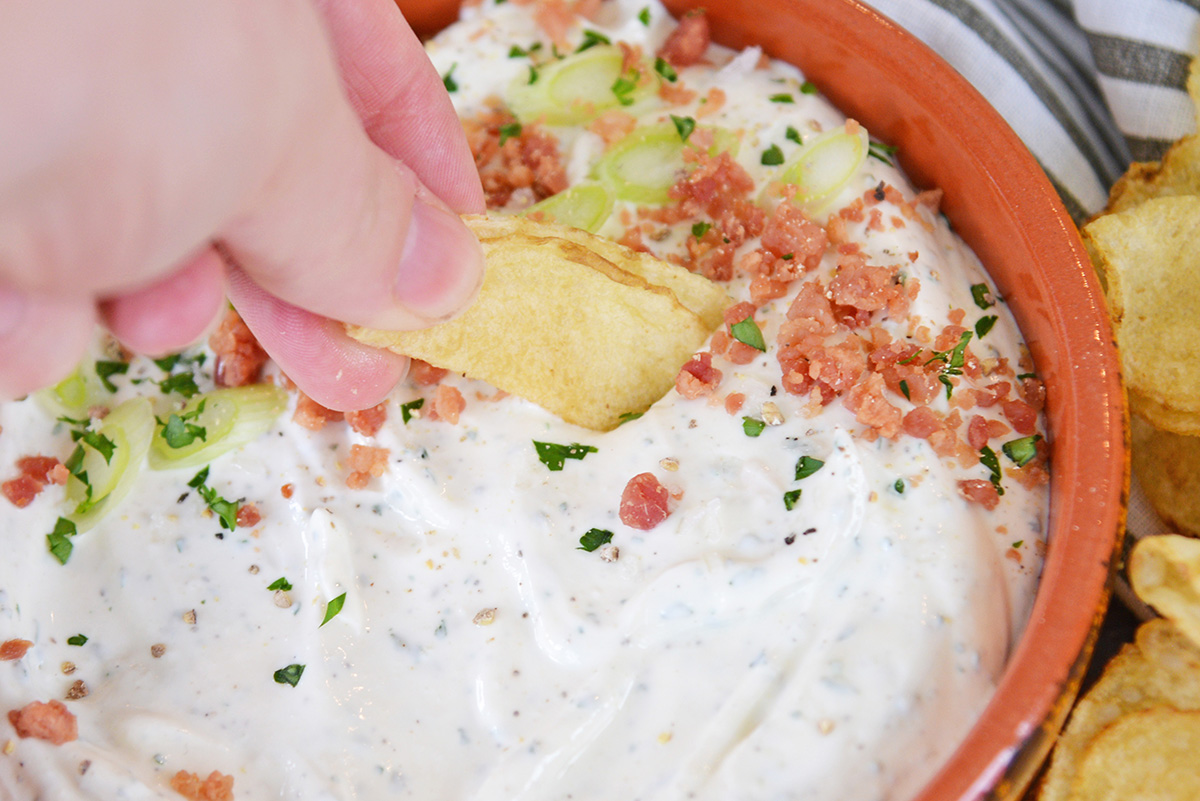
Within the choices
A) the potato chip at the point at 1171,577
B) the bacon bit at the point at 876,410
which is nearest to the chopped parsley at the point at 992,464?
the bacon bit at the point at 876,410

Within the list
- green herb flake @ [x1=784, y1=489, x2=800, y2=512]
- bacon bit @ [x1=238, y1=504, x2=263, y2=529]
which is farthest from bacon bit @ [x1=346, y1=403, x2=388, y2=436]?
green herb flake @ [x1=784, y1=489, x2=800, y2=512]

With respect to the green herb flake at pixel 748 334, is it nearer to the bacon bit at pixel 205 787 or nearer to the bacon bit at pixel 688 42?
the bacon bit at pixel 688 42

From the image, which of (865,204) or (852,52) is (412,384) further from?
(852,52)

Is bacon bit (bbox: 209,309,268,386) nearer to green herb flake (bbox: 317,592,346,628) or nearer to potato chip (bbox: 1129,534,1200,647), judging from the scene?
green herb flake (bbox: 317,592,346,628)

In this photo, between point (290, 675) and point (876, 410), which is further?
point (290, 675)

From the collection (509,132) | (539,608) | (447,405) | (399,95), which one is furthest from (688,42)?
(539,608)

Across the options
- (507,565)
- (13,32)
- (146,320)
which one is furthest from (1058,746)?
(13,32)

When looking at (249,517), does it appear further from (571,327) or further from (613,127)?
(613,127)

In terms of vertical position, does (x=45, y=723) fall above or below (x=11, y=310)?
below

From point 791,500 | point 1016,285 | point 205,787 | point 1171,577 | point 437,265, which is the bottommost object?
point 205,787
